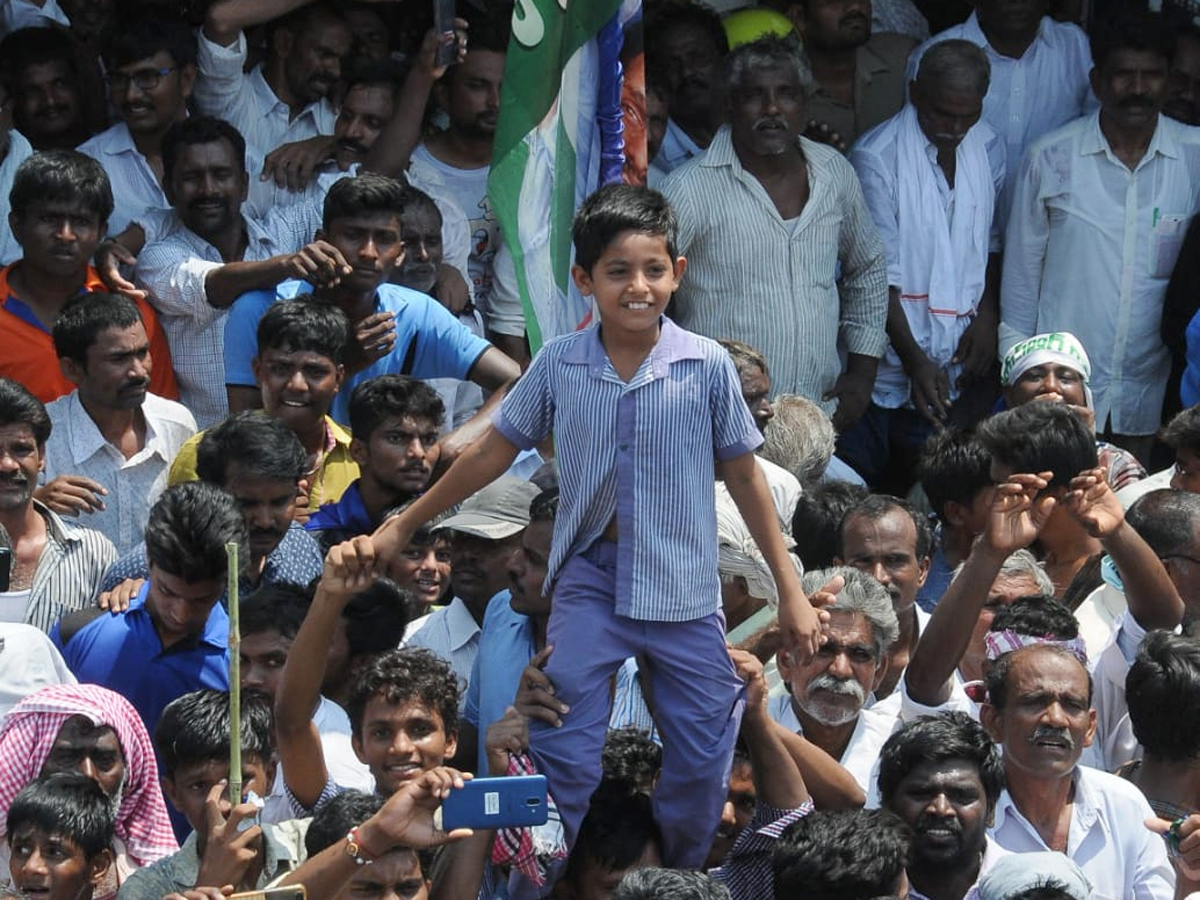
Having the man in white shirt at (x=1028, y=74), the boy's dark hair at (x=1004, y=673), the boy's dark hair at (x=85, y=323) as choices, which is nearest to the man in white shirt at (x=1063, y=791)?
the boy's dark hair at (x=1004, y=673)

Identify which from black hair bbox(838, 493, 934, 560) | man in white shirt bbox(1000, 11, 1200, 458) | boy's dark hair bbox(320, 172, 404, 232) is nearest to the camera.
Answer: black hair bbox(838, 493, 934, 560)

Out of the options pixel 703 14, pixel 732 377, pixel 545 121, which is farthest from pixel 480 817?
pixel 703 14

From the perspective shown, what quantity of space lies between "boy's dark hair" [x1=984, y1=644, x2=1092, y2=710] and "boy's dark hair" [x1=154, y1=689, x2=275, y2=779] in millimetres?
1885

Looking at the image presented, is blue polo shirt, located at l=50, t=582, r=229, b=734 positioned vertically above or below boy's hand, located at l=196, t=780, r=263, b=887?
below

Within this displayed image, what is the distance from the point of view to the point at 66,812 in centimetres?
608

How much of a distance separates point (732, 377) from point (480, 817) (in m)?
1.30

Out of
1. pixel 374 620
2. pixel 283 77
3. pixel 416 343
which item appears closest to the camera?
pixel 374 620

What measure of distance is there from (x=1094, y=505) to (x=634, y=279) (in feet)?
5.53

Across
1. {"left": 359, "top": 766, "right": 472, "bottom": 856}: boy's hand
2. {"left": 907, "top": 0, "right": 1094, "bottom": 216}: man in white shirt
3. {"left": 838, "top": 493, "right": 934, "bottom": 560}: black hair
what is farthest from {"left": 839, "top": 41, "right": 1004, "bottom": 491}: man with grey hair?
{"left": 359, "top": 766, "right": 472, "bottom": 856}: boy's hand

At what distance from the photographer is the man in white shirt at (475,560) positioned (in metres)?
7.49

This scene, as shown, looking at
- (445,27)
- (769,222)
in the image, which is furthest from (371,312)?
(769,222)

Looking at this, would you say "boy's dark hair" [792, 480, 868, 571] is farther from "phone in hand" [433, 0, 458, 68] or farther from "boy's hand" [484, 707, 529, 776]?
"phone in hand" [433, 0, 458, 68]

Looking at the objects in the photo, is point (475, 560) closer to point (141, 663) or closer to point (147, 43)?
point (141, 663)

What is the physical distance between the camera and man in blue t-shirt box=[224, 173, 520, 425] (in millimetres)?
8141
